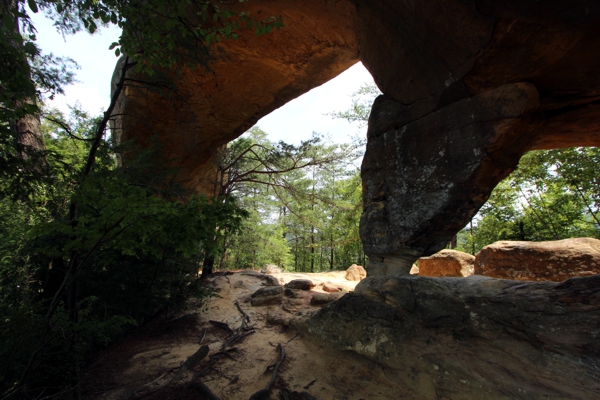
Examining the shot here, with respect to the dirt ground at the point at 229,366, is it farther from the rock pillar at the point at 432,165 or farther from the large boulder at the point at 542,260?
the large boulder at the point at 542,260

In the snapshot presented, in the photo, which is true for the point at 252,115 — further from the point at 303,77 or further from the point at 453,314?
the point at 453,314

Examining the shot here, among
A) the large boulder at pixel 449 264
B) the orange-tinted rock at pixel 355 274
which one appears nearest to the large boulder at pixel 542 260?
the large boulder at pixel 449 264

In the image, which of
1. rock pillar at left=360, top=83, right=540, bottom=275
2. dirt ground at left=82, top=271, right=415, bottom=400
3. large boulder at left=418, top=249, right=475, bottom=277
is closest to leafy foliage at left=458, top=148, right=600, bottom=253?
large boulder at left=418, top=249, right=475, bottom=277

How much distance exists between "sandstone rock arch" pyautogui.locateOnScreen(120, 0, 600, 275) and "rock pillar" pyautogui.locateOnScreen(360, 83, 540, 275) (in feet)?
0.06

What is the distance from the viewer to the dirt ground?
11.7 ft

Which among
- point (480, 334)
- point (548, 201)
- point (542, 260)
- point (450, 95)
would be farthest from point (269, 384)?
→ point (548, 201)

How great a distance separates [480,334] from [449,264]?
7.37 m

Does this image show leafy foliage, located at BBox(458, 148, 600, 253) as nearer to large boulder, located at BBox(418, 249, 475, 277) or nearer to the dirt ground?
large boulder, located at BBox(418, 249, 475, 277)

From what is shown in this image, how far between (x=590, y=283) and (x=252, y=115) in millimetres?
8952

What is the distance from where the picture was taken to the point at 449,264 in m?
10.0

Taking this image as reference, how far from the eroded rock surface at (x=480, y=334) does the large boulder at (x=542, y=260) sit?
3.76 meters

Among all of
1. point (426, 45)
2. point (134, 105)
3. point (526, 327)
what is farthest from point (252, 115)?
point (526, 327)

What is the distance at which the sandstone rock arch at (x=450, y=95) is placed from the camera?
11.0ft

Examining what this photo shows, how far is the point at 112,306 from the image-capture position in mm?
4801
